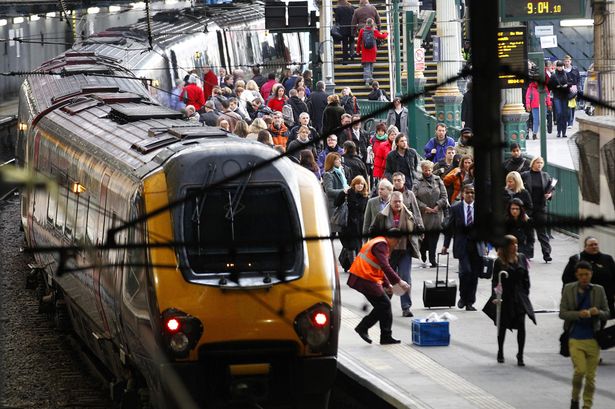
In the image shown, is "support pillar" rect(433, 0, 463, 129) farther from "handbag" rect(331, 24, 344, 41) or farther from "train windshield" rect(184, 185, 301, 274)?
"train windshield" rect(184, 185, 301, 274)

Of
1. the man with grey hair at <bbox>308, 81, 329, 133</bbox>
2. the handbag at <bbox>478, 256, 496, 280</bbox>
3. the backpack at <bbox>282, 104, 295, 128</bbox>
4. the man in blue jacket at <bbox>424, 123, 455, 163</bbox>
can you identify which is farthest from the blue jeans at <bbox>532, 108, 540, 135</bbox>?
the handbag at <bbox>478, 256, 496, 280</bbox>

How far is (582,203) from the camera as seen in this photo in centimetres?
1950

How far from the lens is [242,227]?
44.7 ft

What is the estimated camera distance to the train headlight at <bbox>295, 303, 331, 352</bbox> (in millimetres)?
13531

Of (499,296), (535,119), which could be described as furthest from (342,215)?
(535,119)

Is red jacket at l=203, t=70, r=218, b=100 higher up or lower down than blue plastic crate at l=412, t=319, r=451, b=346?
higher up

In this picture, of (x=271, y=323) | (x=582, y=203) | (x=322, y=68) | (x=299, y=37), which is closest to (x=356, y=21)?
(x=322, y=68)

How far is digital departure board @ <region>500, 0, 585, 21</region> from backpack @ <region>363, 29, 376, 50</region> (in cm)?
1392

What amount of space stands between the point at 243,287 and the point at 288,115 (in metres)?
18.5

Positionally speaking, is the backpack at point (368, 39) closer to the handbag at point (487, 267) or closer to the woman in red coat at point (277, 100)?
the woman in red coat at point (277, 100)

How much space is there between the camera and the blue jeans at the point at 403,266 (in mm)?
19750

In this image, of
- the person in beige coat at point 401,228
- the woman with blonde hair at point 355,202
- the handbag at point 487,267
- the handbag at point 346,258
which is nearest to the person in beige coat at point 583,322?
the person in beige coat at point 401,228

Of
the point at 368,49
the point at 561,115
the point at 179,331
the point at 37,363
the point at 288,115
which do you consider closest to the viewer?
the point at 179,331

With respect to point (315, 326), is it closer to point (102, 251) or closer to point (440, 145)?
point (102, 251)
